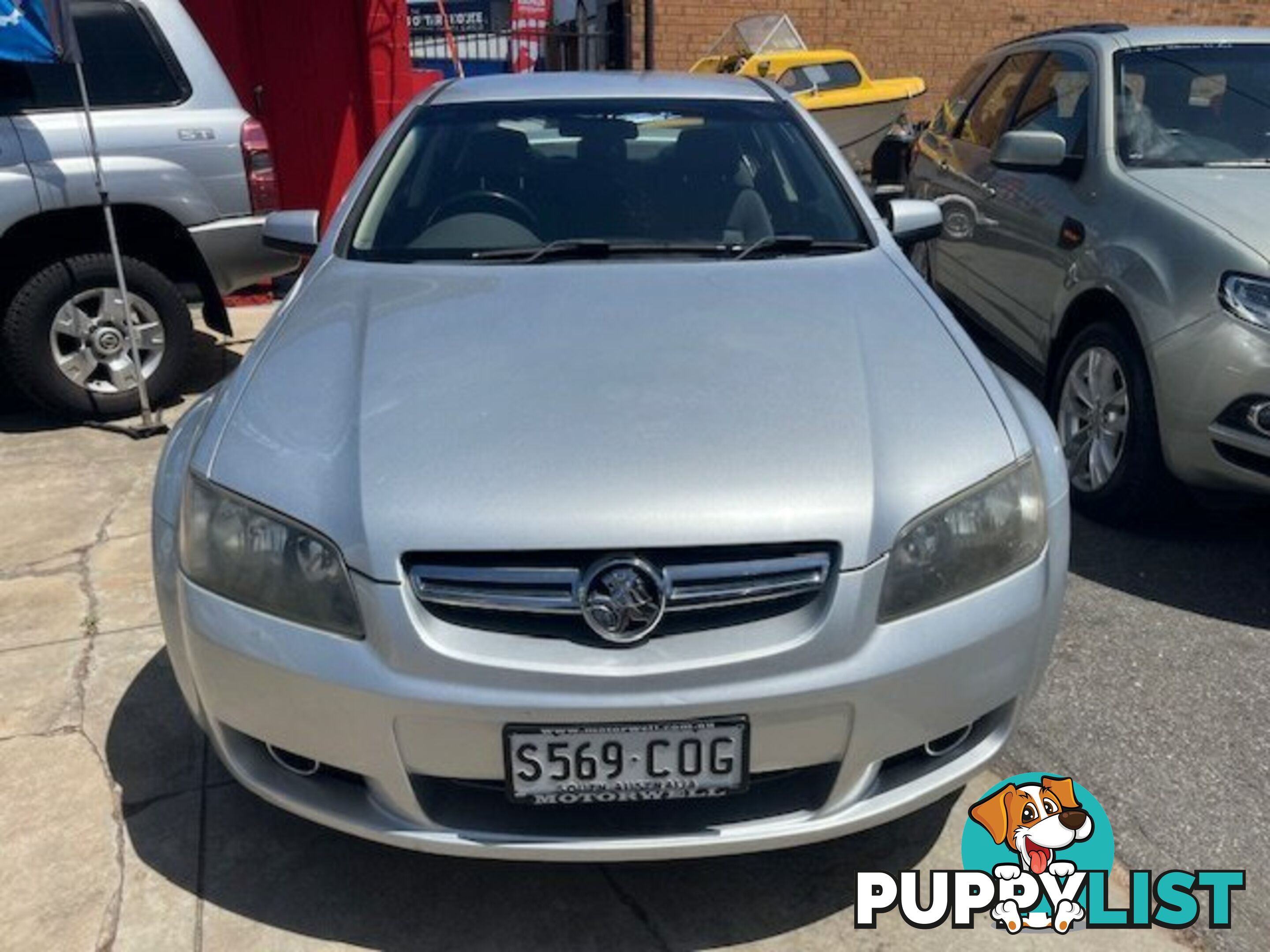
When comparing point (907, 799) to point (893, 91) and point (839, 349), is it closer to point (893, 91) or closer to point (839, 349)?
point (839, 349)

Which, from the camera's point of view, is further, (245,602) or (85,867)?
(85,867)

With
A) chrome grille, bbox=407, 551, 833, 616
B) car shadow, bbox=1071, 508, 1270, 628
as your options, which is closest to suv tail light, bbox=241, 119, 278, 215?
car shadow, bbox=1071, 508, 1270, 628

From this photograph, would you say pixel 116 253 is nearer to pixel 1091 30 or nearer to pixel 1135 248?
pixel 1135 248

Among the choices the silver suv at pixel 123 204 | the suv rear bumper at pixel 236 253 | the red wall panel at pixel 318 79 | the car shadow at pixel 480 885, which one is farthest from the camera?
the red wall panel at pixel 318 79

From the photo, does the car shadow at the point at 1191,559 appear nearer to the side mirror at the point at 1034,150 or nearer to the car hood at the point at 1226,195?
the car hood at the point at 1226,195

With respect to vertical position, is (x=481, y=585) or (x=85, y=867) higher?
(x=481, y=585)

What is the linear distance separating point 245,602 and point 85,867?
0.82 m

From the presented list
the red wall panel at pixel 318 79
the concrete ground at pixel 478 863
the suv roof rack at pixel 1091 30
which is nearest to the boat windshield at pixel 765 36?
the red wall panel at pixel 318 79

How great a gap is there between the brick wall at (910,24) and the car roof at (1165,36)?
1074 cm

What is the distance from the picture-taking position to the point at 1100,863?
7.61 ft

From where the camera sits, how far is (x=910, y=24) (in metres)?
15.4

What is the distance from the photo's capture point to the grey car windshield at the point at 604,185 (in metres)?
2.97

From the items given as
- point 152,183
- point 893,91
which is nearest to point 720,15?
point 893,91

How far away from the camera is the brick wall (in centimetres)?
1469
